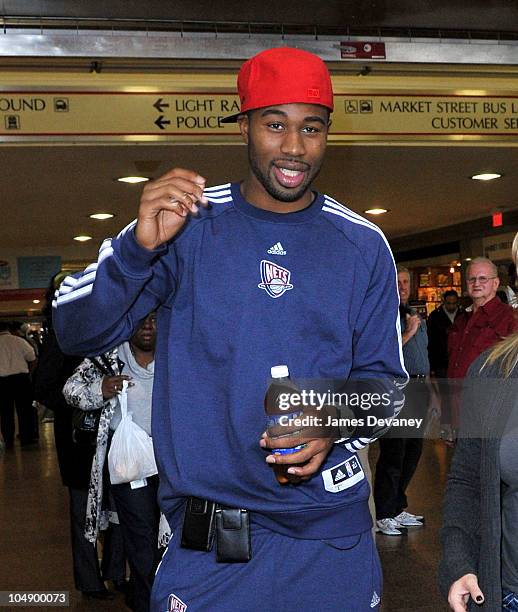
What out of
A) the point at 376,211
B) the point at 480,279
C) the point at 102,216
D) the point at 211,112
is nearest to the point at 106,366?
the point at 211,112

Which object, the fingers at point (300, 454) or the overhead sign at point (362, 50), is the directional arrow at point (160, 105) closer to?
the overhead sign at point (362, 50)

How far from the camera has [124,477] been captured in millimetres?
4250

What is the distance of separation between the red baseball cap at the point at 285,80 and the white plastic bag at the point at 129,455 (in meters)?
2.39

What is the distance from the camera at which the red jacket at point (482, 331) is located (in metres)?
6.40

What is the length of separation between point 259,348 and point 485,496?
0.62m

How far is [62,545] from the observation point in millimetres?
6496

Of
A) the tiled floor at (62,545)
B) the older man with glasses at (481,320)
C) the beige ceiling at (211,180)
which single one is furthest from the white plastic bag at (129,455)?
the beige ceiling at (211,180)

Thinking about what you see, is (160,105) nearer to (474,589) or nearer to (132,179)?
(132,179)

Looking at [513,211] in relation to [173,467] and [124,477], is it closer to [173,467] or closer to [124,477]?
[124,477]

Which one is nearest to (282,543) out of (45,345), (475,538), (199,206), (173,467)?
(173,467)

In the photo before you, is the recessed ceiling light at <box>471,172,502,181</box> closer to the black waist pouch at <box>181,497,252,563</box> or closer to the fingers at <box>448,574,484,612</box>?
the fingers at <box>448,574,484,612</box>

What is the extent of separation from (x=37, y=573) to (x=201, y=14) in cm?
365

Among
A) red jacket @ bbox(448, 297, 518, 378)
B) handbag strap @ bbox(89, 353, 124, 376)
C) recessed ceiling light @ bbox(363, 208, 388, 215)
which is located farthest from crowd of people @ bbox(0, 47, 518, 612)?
recessed ceiling light @ bbox(363, 208, 388, 215)

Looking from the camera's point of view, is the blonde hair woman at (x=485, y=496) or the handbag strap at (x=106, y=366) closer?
the blonde hair woman at (x=485, y=496)
